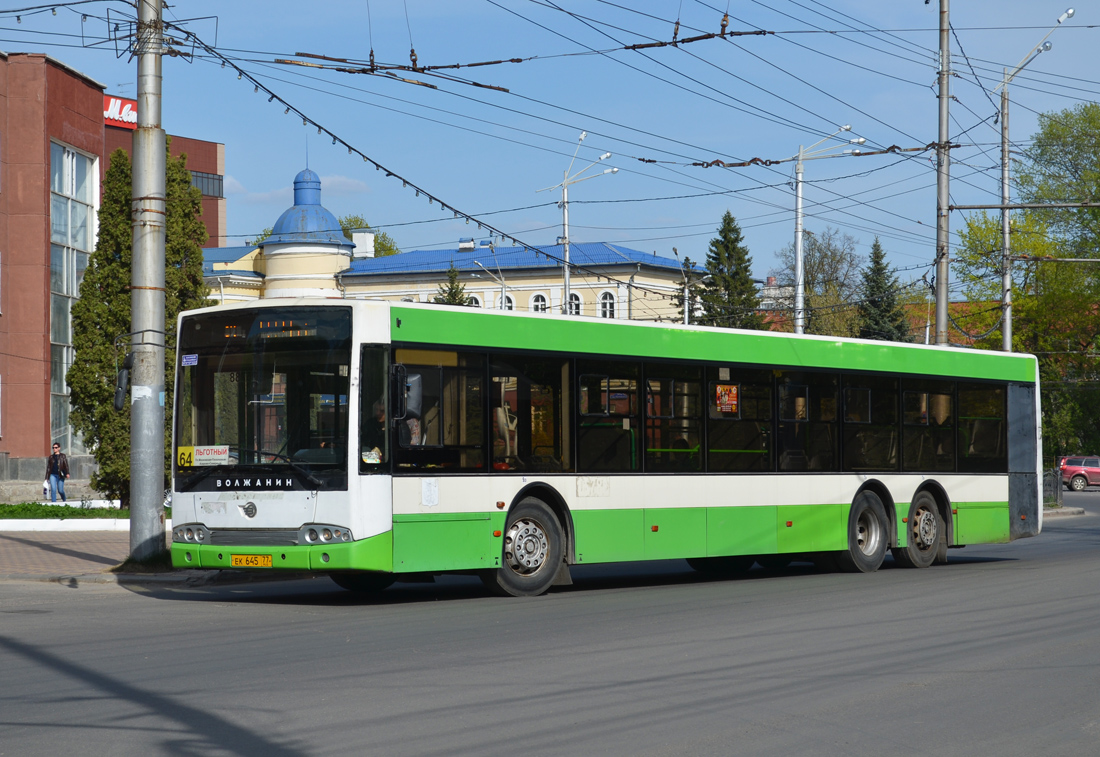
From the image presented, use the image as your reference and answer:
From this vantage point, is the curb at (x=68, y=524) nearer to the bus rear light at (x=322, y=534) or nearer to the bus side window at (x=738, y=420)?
the bus side window at (x=738, y=420)

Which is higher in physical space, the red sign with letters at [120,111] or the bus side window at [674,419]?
the red sign with letters at [120,111]

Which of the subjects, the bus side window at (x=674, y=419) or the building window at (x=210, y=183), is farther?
the building window at (x=210, y=183)

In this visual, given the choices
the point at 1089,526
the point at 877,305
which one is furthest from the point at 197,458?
the point at 877,305

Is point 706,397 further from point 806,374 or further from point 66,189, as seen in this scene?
point 66,189

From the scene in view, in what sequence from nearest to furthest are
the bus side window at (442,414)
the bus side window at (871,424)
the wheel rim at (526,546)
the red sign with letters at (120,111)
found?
the bus side window at (442,414), the wheel rim at (526,546), the bus side window at (871,424), the red sign with letters at (120,111)

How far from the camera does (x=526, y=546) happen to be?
45.5 ft

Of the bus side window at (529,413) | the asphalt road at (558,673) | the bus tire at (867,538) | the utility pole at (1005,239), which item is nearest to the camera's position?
the asphalt road at (558,673)

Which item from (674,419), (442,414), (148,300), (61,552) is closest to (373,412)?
(442,414)

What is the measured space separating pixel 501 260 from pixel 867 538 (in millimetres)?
63512

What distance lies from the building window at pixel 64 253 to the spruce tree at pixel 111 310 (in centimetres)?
1421

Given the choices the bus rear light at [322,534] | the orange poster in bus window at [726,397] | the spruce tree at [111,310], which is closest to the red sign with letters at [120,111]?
the spruce tree at [111,310]

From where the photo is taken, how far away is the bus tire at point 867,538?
1767cm

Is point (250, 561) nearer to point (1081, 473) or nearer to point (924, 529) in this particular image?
point (924, 529)

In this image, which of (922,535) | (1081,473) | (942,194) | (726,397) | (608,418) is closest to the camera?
(608,418)
